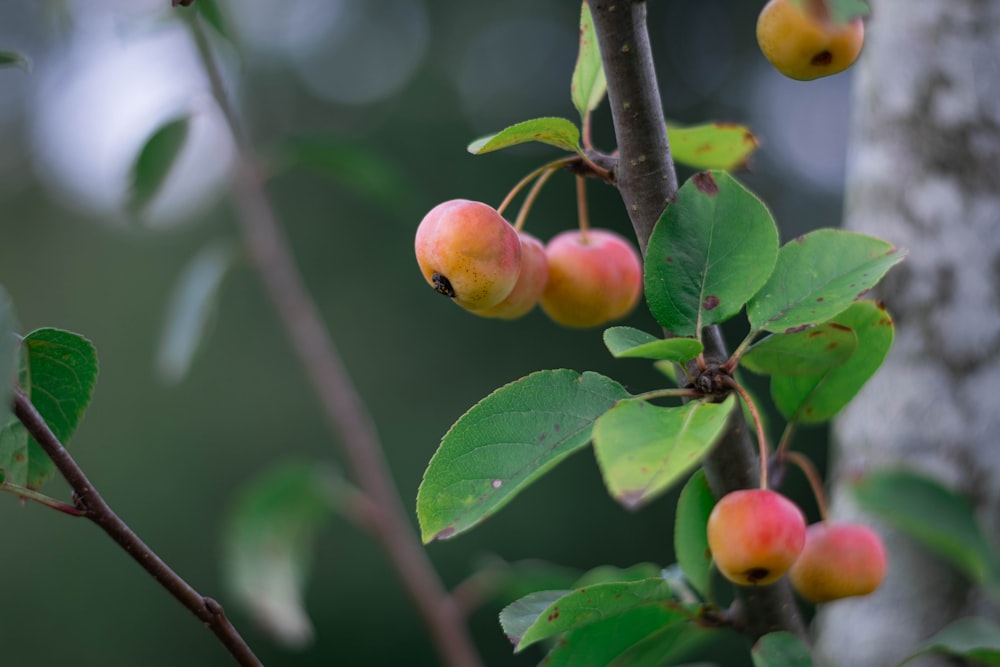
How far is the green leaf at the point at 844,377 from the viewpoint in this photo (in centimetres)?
65

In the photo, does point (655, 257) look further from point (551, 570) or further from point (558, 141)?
point (551, 570)

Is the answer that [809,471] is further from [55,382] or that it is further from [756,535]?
[55,382]

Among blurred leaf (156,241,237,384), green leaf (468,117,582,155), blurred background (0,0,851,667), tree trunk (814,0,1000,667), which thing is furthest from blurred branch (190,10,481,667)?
blurred background (0,0,851,667)

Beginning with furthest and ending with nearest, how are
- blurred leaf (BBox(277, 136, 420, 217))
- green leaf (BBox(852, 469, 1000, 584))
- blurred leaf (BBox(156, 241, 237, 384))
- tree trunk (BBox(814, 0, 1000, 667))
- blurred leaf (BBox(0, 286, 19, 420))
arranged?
blurred leaf (BBox(277, 136, 420, 217))
blurred leaf (BBox(156, 241, 237, 384))
tree trunk (BBox(814, 0, 1000, 667))
green leaf (BBox(852, 469, 1000, 584))
blurred leaf (BBox(0, 286, 19, 420))

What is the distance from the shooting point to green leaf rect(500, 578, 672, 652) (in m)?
0.55

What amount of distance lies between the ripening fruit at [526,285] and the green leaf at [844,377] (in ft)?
0.67

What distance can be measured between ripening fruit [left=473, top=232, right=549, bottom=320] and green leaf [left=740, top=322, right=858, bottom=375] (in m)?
0.17

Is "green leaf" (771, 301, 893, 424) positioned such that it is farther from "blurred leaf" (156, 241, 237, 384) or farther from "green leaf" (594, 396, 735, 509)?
"blurred leaf" (156, 241, 237, 384)

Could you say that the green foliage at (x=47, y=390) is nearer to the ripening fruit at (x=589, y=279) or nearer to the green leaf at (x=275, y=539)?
the ripening fruit at (x=589, y=279)

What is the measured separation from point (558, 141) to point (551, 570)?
3.01 ft

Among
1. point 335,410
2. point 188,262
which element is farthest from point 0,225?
point 335,410

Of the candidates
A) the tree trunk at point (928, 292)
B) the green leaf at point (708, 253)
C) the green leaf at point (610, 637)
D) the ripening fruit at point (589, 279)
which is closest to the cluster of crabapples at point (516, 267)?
the ripening fruit at point (589, 279)

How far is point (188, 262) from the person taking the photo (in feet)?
20.8

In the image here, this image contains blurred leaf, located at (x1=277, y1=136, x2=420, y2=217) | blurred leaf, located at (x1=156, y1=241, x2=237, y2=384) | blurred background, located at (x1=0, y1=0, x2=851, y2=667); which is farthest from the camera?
blurred background, located at (x1=0, y1=0, x2=851, y2=667)
